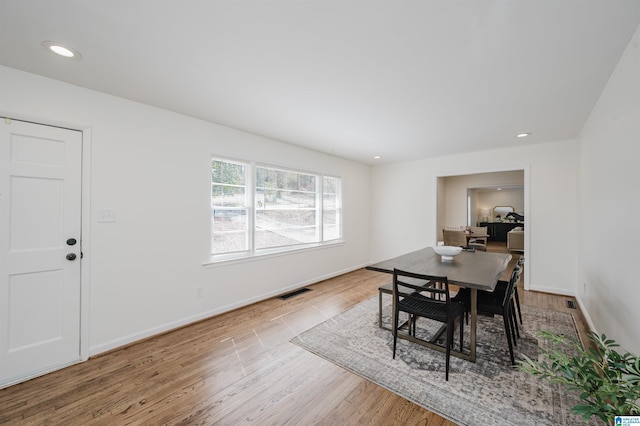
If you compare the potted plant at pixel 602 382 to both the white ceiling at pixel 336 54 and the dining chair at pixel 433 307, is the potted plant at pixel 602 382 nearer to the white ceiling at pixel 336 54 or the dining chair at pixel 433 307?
the dining chair at pixel 433 307

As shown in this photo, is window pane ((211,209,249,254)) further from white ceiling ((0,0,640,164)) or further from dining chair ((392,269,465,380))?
dining chair ((392,269,465,380))

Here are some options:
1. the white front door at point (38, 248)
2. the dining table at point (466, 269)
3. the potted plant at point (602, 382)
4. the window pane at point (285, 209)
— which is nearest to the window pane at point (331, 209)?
the window pane at point (285, 209)

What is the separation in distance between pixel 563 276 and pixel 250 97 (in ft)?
17.3

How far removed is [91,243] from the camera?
2.46 m

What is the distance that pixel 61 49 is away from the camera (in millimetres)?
1851

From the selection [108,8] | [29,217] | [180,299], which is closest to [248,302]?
[180,299]

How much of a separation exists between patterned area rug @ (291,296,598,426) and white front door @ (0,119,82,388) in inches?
82.6

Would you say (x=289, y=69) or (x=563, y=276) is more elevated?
(x=289, y=69)

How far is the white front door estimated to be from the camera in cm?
209

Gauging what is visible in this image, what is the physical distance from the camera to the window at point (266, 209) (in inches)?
139

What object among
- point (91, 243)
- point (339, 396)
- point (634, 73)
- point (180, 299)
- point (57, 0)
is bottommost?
point (339, 396)

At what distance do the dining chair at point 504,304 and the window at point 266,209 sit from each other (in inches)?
106

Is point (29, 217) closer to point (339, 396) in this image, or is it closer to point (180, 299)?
point (180, 299)

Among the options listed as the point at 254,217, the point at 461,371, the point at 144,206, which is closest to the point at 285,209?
the point at 254,217
